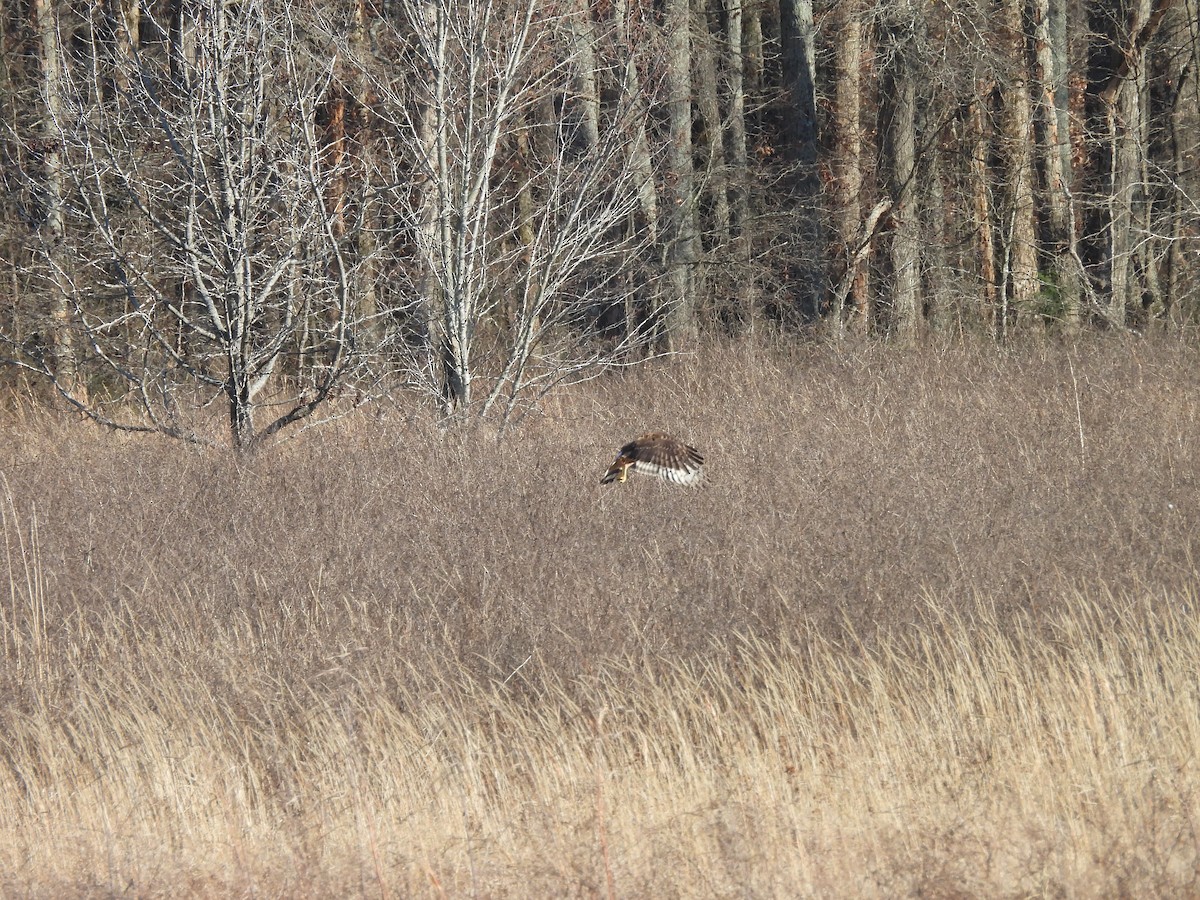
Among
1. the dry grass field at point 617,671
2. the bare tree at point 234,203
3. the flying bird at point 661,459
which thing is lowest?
the dry grass field at point 617,671

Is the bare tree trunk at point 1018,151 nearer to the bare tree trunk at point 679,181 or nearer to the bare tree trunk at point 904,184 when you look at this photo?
the bare tree trunk at point 904,184

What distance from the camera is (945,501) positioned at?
20.2 feet

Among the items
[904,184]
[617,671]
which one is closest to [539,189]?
[904,184]

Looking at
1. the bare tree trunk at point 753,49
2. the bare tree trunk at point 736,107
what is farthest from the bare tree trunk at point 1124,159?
the bare tree trunk at point 753,49

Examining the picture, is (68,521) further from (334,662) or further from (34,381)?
(34,381)

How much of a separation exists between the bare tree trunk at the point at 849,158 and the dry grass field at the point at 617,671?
5.32 m

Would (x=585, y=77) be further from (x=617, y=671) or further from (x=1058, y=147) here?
(x=617, y=671)

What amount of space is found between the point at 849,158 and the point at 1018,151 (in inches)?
79.3

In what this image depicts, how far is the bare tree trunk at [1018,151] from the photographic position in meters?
13.4

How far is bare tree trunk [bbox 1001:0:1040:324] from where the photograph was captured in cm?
1342

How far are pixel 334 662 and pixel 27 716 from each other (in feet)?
3.53

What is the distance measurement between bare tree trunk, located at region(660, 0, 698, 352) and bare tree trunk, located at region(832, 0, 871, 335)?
149 cm

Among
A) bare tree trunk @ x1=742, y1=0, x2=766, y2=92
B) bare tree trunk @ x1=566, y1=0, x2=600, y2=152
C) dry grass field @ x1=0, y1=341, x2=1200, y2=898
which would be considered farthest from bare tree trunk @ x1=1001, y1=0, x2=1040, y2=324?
dry grass field @ x1=0, y1=341, x2=1200, y2=898

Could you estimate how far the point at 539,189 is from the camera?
44.7ft
